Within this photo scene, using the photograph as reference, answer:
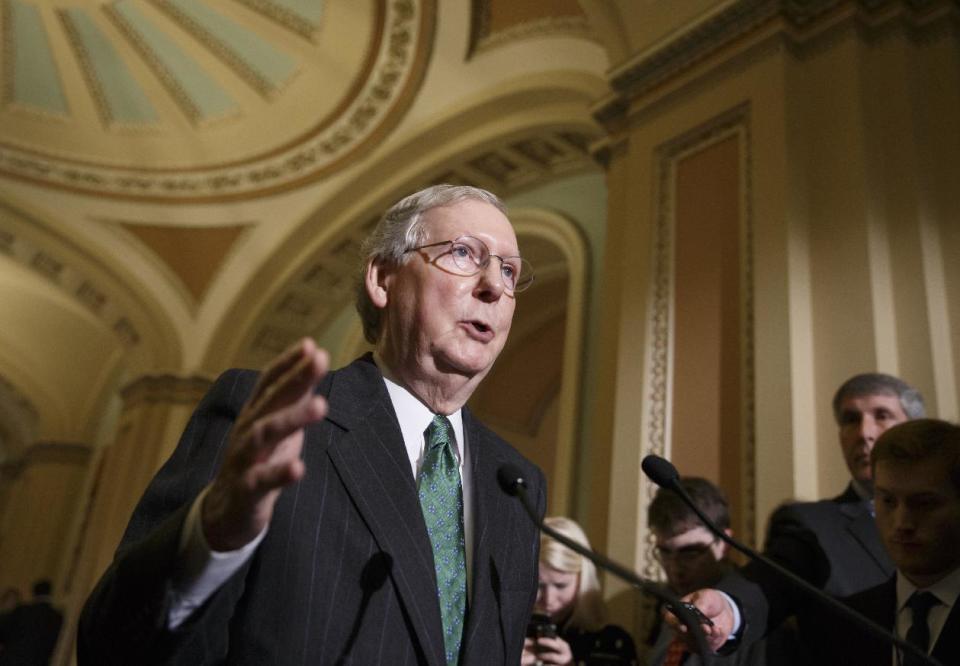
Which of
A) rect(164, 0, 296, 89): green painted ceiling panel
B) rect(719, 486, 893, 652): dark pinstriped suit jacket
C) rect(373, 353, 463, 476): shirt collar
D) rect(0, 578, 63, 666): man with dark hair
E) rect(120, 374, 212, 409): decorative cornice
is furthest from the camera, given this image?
rect(120, 374, 212, 409): decorative cornice

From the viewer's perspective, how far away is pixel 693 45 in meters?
4.50

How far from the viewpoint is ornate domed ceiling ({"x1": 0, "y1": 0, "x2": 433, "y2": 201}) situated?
24.4 feet

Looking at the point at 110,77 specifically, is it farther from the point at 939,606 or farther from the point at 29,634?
the point at 939,606

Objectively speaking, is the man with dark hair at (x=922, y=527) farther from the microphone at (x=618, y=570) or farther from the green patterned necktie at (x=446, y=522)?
the green patterned necktie at (x=446, y=522)

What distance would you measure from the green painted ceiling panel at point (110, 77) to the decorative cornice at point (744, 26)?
5.97 metres

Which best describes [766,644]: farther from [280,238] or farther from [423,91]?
[280,238]

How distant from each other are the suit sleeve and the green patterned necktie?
12.3 inches

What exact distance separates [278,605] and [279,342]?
8.84 m

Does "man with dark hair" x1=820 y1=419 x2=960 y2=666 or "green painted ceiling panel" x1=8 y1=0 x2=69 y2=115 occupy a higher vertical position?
"green painted ceiling panel" x1=8 y1=0 x2=69 y2=115

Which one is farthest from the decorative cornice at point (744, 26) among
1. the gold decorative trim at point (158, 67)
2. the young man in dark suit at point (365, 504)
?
the gold decorative trim at point (158, 67)

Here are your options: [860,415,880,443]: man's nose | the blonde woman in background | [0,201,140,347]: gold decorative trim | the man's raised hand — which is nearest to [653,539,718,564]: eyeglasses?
the blonde woman in background

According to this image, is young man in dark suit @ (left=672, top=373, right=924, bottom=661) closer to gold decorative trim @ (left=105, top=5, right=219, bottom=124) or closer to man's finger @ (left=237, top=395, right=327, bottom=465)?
man's finger @ (left=237, top=395, right=327, bottom=465)

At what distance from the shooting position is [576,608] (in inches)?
114

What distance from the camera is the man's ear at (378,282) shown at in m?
1.50
